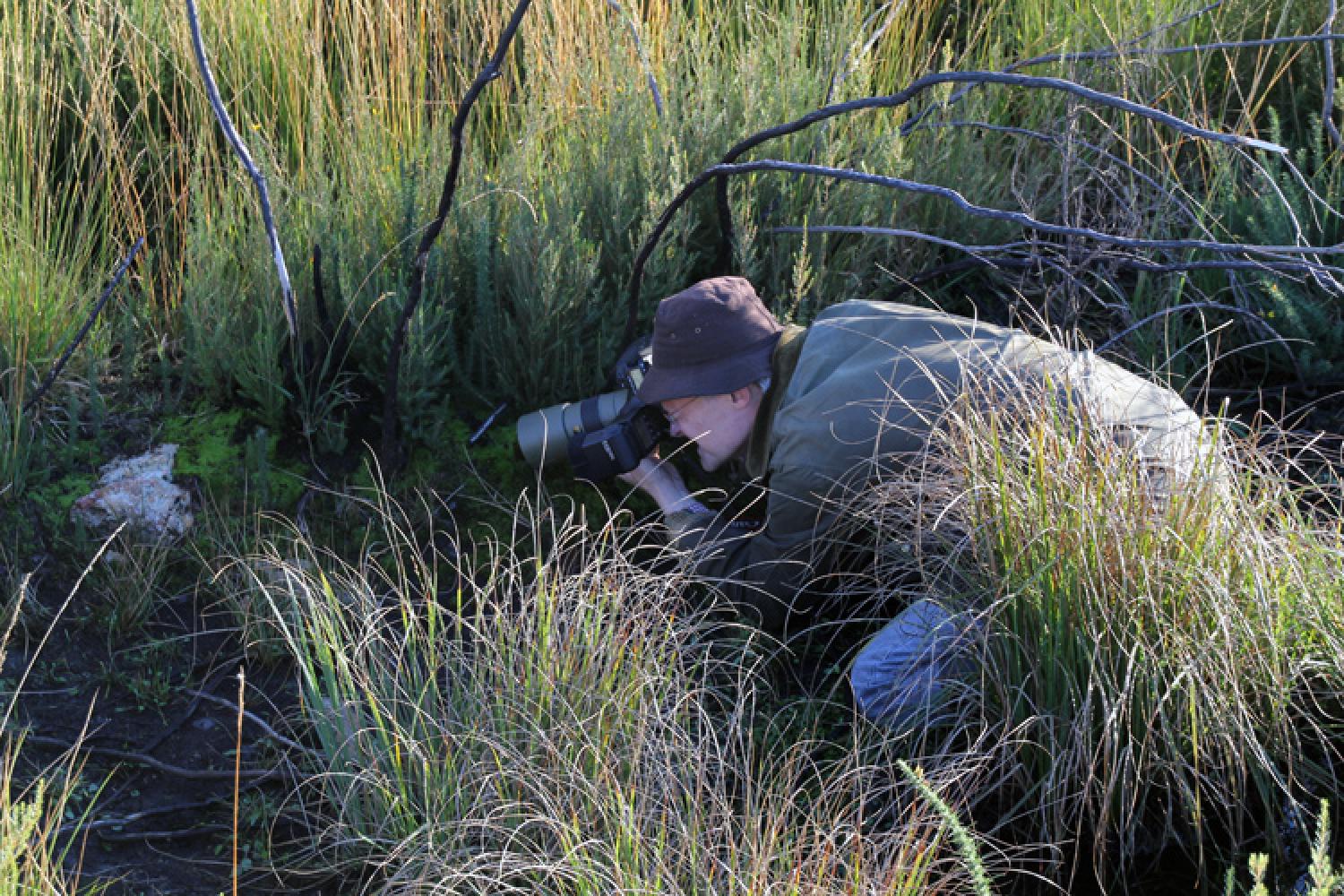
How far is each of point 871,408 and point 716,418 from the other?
1.49ft

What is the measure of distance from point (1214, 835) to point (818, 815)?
77 centimetres

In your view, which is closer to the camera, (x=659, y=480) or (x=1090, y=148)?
(x=659, y=480)

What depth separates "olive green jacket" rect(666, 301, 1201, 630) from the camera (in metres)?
2.62

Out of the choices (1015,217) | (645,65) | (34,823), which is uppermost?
(645,65)

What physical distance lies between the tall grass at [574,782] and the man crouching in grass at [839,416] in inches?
10.1

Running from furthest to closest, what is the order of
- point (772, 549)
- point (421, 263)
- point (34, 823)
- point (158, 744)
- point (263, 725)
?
point (421, 263) → point (772, 549) → point (158, 744) → point (263, 725) → point (34, 823)

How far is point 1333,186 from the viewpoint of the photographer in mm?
3674

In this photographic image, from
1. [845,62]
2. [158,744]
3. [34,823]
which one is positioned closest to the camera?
[34,823]

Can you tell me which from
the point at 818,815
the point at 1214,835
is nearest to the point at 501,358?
the point at 818,815

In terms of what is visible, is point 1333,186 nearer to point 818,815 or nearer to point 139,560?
point 818,815

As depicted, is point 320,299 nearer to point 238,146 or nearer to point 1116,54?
point 238,146

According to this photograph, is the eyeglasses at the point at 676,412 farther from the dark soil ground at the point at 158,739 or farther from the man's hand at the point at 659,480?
the dark soil ground at the point at 158,739

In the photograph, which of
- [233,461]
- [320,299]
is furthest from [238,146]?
[233,461]

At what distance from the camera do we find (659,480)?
125 inches
